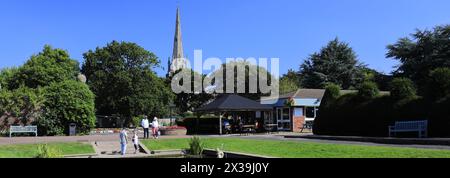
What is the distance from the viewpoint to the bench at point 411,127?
23094 mm

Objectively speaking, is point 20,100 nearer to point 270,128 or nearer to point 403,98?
point 270,128

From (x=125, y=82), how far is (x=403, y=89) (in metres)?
35.5

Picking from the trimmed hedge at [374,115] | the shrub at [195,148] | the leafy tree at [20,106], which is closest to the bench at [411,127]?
the trimmed hedge at [374,115]

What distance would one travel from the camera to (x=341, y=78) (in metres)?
59.9

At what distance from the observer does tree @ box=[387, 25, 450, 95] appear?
146ft

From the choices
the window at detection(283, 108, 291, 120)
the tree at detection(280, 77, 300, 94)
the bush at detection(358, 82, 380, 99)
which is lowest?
the window at detection(283, 108, 291, 120)

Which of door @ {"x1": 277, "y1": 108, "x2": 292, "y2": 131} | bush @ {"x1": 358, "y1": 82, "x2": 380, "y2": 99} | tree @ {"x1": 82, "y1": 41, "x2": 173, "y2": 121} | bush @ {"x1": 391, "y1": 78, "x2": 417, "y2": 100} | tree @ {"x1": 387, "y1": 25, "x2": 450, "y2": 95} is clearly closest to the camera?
bush @ {"x1": 391, "y1": 78, "x2": 417, "y2": 100}

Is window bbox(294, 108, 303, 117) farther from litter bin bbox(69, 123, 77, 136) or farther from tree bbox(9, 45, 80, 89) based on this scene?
tree bbox(9, 45, 80, 89)

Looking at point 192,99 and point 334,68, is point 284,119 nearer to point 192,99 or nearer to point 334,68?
point 334,68

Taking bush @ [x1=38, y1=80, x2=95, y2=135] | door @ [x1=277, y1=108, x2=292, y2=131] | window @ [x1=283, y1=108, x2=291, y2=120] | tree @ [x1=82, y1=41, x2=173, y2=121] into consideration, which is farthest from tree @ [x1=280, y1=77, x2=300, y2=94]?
bush @ [x1=38, y1=80, x2=95, y2=135]

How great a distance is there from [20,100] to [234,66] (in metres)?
30.1

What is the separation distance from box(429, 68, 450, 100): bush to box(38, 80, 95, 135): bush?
23508mm

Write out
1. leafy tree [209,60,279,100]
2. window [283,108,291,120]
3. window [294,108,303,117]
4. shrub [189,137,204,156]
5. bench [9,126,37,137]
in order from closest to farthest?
shrub [189,137,204,156]
bench [9,126,37,137]
window [294,108,303,117]
window [283,108,291,120]
leafy tree [209,60,279,100]

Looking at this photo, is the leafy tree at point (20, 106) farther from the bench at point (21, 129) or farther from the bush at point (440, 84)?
the bush at point (440, 84)
